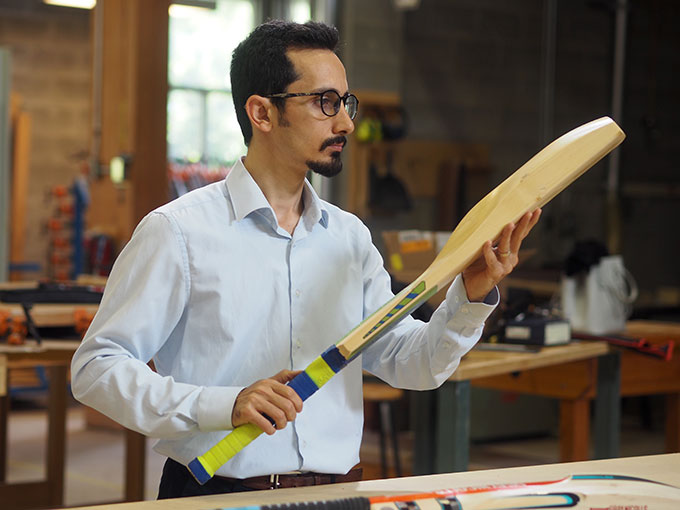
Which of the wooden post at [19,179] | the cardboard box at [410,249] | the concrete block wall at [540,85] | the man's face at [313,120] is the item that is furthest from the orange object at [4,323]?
the wooden post at [19,179]

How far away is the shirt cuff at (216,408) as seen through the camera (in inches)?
64.0

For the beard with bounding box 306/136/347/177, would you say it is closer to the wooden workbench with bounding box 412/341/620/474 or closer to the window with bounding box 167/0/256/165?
the wooden workbench with bounding box 412/341/620/474

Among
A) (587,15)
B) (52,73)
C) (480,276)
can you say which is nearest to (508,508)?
(480,276)

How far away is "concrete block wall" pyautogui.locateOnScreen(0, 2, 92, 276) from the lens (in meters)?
9.12

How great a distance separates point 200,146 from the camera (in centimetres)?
906

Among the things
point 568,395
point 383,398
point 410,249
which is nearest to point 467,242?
point 410,249

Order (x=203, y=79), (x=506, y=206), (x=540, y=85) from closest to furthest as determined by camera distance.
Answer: (x=506, y=206), (x=540, y=85), (x=203, y=79)

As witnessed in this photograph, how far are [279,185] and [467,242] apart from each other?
41 centimetres

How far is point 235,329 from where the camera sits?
5.90ft

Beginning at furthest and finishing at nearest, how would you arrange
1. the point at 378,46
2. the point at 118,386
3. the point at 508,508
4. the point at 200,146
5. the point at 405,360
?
the point at 200,146 → the point at 378,46 → the point at 405,360 → the point at 118,386 → the point at 508,508

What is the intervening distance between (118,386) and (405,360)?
541mm

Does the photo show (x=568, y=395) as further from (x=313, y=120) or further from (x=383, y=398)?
(x=313, y=120)

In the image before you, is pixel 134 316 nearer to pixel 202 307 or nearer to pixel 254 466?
pixel 202 307

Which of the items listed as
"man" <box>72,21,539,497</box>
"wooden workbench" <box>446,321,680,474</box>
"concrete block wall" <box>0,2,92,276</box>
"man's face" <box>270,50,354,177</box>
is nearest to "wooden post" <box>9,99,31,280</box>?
"concrete block wall" <box>0,2,92,276</box>
